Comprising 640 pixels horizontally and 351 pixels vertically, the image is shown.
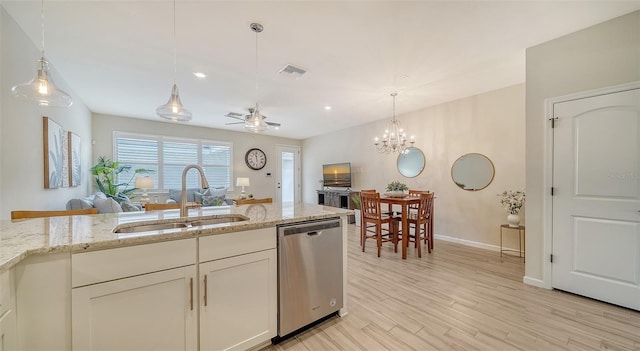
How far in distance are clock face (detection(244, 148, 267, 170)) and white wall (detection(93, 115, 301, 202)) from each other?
11 cm

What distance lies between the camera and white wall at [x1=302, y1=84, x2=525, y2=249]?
3.63m

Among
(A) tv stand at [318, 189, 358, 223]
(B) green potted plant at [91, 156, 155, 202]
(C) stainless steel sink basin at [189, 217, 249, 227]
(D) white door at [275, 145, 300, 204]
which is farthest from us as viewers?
(D) white door at [275, 145, 300, 204]

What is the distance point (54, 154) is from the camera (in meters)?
2.95

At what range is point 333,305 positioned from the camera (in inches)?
77.9

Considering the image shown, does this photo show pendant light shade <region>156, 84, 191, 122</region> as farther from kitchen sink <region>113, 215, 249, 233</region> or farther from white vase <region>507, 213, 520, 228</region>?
white vase <region>507, 213, 520, 228</region>

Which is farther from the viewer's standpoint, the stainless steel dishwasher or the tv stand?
the tv stand

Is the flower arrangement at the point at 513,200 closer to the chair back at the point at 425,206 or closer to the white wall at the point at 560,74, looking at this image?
the white wall at the point at 560,74

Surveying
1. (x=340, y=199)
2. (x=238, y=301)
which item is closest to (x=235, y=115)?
(x=340, y=199)

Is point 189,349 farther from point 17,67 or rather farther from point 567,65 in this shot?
point 567,65

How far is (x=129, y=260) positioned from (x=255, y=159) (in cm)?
616

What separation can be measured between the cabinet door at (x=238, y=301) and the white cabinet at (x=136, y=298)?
8 cm

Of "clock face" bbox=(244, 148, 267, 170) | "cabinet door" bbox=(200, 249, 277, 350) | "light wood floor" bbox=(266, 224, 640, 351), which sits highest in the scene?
"clock face" bbox=(244, 148, 267, 170)

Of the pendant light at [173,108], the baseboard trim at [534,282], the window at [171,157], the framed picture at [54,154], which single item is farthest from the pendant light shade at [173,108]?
the window at [171,157]

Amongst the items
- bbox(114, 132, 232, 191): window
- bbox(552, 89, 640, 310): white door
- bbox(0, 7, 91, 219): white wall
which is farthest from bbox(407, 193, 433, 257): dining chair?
bbox(114, 132, 232, 191): window
